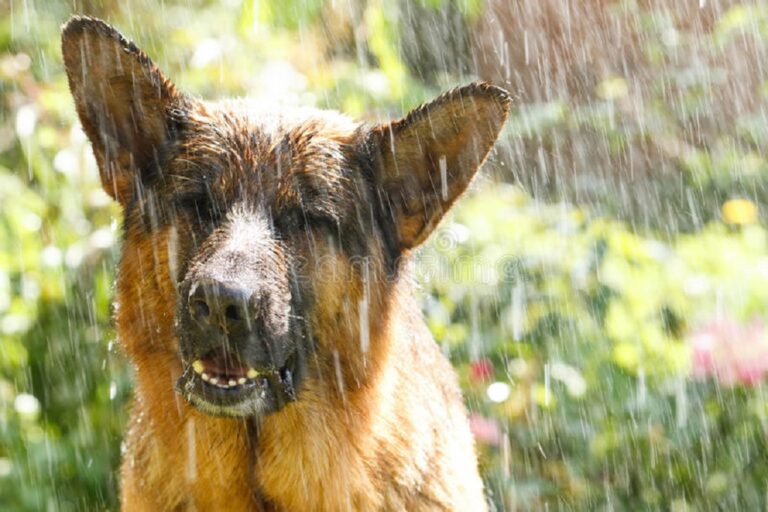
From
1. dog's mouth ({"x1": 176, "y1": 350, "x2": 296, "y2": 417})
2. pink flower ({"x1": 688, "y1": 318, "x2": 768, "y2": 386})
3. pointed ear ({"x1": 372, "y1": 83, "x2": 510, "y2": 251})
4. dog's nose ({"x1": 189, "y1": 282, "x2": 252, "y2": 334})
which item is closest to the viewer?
dog's nose ({"x1": 189, "y1": 282, "x2": 252, "y2": 334})

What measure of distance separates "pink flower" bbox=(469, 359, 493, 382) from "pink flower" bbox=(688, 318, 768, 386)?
1.07m

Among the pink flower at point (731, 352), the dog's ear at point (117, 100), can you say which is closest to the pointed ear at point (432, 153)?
the dog's ear at point (117, 100)

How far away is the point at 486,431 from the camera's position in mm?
5422

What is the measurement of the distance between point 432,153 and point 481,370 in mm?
1790

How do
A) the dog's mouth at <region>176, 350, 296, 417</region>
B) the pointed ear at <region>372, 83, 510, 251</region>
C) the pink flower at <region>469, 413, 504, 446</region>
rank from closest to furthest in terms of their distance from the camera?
the dog's mouth at <region>176, 350, 296, 417</region>
the pointed ear at <region>372, 83, 510, 251</region>
the pink flower at <region>469, 413, 504, 446</region>

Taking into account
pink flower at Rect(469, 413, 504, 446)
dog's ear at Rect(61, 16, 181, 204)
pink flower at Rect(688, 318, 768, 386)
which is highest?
dog's ear at Rect(61, 16, 181, 204)

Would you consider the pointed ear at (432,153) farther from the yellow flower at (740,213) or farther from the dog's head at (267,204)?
the yellow flower at (740,213)

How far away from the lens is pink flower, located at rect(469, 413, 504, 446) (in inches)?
213

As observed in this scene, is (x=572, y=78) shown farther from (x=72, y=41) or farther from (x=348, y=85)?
(x=72, y=41)

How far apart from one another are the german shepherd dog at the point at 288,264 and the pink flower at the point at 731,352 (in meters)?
1.58

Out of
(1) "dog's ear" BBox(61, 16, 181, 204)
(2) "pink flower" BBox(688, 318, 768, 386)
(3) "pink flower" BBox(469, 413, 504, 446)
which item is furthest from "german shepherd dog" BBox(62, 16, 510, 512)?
(2) "pink flower" BBox(688, 318, 768, 386)

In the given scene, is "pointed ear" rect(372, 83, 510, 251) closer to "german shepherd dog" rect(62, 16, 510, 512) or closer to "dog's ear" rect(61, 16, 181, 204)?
"german shepherd dog" rect(62, 16, 510, 512)

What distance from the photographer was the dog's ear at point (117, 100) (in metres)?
3.91

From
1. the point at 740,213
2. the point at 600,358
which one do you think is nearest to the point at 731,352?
the point at 600,358
